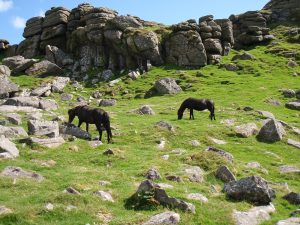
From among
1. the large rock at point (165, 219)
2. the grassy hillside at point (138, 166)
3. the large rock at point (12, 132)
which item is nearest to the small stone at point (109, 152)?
the grassy hillside at point (138, 166)

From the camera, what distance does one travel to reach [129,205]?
756 inches

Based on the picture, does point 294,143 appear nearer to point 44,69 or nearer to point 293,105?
point 293,105

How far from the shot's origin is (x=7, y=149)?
2508cm

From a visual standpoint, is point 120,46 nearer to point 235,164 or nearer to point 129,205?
point 235,164

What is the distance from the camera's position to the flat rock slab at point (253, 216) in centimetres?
1864

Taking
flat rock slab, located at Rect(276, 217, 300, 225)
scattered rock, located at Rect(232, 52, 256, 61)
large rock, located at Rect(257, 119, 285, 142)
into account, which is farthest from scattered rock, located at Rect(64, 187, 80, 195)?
scattered rock, located at Rect(232, 52, 256, 61)

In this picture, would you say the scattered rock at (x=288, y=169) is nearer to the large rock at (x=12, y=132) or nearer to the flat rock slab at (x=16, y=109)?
the large rock at (x=12, y=132)

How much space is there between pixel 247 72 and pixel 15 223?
64493 mm

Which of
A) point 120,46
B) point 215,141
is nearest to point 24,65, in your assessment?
point 120,46

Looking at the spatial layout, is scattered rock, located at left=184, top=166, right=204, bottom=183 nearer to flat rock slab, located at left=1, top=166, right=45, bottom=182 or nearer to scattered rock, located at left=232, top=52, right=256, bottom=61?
flat rock slab, located at left=1, top=166, right=45, bottom=182

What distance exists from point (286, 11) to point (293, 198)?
105554 mm

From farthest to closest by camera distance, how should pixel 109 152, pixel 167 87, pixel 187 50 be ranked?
pixel 187 50 → pixel 167 87 → pixel 109 152

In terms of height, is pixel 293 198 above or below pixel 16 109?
below

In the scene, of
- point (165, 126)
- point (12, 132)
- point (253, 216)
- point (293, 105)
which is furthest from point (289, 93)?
point (253, 216)
